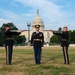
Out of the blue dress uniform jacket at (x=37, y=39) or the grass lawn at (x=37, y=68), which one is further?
the blue dress uniform jacket at (x=37, y=39)

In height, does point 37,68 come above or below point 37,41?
below

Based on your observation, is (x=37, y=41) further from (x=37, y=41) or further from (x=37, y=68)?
(x=37, y=68)

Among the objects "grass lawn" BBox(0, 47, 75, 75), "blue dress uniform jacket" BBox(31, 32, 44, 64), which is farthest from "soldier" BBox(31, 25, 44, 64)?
"grass lawn" BBox(0, 47, 75, 75)

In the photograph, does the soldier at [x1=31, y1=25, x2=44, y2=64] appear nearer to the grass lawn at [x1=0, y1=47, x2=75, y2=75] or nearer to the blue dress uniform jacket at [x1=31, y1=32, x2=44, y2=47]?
the blue dress uniform jacket at [x1=31, y1=32, x2=44, y2=47]

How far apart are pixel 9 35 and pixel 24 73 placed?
13.6 feet

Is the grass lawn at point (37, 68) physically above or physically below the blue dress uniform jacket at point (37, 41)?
below

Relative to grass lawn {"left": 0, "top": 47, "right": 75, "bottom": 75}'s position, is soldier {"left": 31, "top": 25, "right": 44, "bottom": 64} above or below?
above

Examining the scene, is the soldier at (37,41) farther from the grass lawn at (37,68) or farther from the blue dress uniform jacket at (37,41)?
the grass lawn at (37,68)

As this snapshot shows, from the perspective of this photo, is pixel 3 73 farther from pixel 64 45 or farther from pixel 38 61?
pixel 64 45

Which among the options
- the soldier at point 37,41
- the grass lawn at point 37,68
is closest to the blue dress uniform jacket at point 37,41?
the soldier at point 37,41

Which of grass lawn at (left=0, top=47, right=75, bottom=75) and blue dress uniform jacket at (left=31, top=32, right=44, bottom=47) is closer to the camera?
grass lawn at (left=0, top=47, right=75, bottom=75)

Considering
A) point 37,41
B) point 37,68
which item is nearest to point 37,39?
point 37,41

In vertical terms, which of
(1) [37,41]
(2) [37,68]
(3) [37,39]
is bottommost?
(2) [37,68]

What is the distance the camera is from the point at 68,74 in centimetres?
1128
